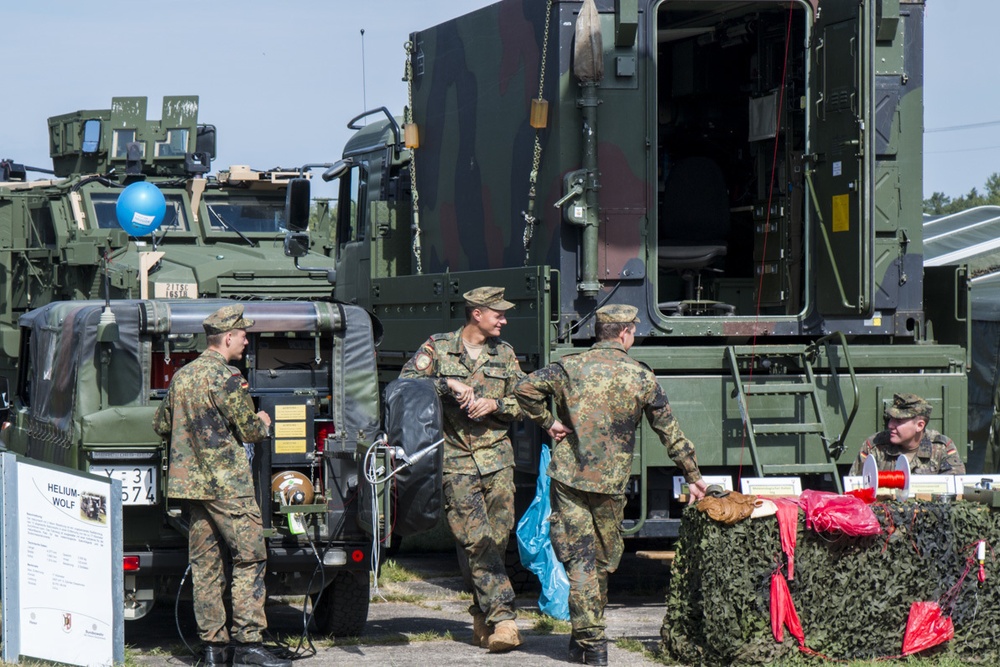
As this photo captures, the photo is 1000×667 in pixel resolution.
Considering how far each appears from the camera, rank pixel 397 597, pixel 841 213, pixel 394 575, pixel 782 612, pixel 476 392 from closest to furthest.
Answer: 1. pixel 782 612
2. pixel 476 392
3. pixel 841 213
4. pixel 397 597
5. pixel 394 575

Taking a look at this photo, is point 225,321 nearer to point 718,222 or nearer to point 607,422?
point 607,422

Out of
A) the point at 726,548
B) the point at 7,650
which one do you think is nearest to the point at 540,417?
the point at 726,548

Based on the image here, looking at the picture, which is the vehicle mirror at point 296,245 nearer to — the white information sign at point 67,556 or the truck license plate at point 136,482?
the truck license plate at point 136,482

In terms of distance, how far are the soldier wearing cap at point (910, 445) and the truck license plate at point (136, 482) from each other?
3.64 metres

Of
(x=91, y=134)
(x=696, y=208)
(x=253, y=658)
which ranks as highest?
(x=91, y=134)

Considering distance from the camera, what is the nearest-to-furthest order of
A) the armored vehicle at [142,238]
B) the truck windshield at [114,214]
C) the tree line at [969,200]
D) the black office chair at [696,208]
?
the black office chair at [696,208] < the armored vehicle at [142,238] < the truck windshield at [114,214] < the tree line at [969,200]

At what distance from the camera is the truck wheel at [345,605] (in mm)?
7613

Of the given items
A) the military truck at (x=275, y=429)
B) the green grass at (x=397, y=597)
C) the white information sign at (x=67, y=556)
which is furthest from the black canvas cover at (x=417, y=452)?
the green grass at (x=397, y=597)

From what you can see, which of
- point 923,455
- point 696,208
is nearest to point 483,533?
point 923,455

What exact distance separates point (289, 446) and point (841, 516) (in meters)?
2.67

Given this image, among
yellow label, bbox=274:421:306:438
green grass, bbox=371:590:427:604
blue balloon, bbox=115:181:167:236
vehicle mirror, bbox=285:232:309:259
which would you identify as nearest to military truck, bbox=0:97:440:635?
yellow label, bbox=274:421:306:438

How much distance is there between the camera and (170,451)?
6.88 meters

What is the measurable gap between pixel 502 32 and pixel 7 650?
5.19m

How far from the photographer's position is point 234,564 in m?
6.88
